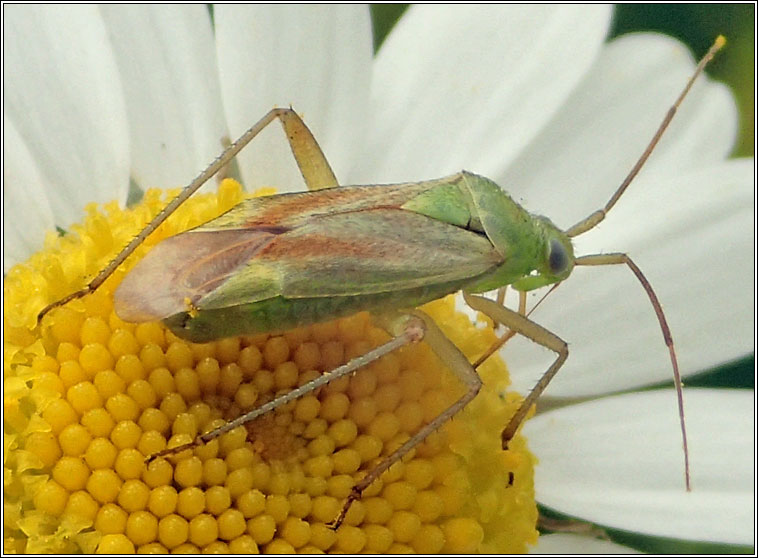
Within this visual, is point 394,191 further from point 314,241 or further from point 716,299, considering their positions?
point 716,299

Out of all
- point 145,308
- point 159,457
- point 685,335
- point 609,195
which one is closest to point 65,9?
point 145,308

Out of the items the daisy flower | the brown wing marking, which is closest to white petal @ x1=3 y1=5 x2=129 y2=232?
the daisy flower

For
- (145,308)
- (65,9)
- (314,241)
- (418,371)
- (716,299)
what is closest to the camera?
(145,308)

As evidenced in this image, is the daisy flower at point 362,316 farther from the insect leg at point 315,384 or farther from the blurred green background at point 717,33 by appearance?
the blurred green background at point 717,33

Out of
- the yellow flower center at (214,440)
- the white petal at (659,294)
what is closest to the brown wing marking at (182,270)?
the yellow flower center at (214,440)

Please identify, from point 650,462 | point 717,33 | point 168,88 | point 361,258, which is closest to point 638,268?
point 650,462

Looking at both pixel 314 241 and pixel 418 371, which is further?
pixel 418 371

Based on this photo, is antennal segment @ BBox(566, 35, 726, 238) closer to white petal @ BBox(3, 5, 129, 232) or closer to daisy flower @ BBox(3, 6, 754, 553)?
daisy flower @ BBox(3, 6, 754, 553)
